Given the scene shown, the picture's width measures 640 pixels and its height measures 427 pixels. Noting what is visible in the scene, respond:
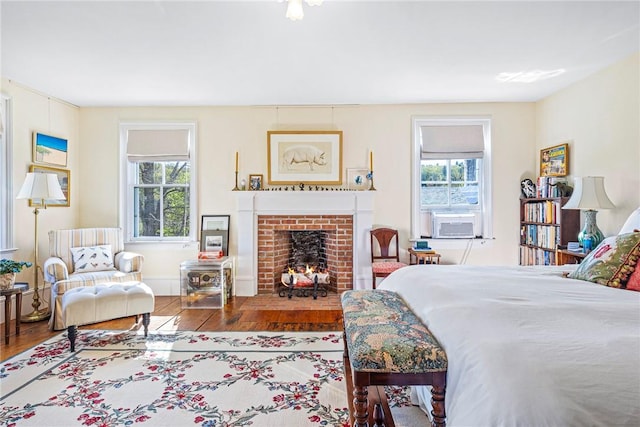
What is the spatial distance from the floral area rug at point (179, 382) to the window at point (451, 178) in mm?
2279

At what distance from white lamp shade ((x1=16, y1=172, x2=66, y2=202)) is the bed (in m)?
3.79

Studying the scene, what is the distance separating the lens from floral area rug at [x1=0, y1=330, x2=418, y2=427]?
1890 millimetres

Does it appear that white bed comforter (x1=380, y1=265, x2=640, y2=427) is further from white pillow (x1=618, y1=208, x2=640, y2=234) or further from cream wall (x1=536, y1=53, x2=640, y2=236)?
cream wall (x1=536, y1=53, x2=640, y2=236)

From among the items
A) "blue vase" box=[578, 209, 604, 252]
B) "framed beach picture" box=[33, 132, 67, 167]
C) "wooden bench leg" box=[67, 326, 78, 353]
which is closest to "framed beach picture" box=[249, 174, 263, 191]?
"framed beach picture" box=[33, 132, 67, 167]

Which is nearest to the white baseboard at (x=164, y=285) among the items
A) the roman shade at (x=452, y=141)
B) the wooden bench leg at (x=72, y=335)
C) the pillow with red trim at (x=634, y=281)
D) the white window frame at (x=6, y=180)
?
the white window frame at (x=6, y=180)

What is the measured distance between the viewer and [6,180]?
3545mm

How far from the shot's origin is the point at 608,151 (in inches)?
128

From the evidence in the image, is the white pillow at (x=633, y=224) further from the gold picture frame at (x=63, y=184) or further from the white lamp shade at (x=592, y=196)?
the gold picture frame at (x=63, y=184)

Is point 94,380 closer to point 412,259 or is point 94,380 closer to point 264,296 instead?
point 264,296

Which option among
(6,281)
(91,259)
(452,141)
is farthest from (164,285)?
(452,141)

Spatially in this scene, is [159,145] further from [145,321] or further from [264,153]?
[145,321]

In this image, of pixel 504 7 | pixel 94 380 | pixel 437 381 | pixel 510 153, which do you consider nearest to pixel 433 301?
pixel 437 381

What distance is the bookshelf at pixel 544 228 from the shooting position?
3609mm

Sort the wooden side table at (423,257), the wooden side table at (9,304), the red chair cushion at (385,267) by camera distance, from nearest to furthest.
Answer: the wooden side table at (9,304)
the red chair cushion at (385,267)
the wooden side table at (423,257)
